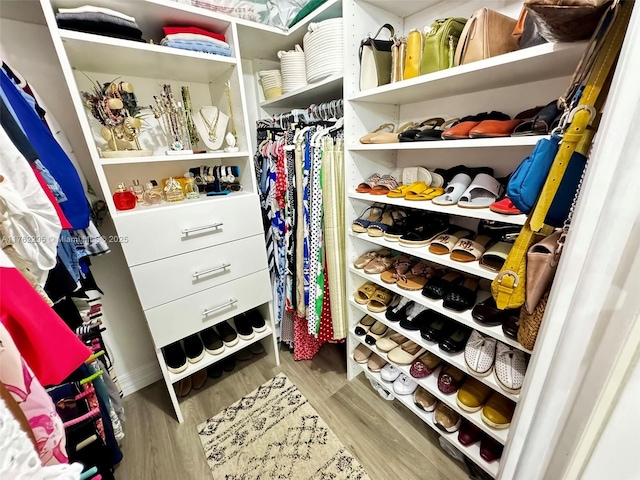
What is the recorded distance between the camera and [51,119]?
95 cm

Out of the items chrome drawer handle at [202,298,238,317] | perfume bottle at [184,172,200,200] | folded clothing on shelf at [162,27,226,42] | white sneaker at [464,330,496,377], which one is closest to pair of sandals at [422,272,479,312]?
white sneaker at [464,330,496,377]

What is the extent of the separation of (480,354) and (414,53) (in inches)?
41.9

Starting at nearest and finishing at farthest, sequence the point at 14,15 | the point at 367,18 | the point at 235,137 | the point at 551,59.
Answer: the point at 551,59, the point at 14,15, the point at 367,18, the point at 235,137

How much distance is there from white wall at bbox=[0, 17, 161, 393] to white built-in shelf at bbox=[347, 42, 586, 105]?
1211 millimetres

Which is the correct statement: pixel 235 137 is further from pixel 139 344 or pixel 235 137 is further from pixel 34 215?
pixel 139 344

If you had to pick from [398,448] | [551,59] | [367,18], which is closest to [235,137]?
[367,18]

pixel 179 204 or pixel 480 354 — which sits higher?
pixel 179 204

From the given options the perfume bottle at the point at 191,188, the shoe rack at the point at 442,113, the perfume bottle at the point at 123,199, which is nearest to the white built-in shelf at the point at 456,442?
the shoe rack at the point at 442,113

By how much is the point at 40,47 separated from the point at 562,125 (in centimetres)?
176

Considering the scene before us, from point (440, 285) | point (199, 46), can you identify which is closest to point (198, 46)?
point (199, 46)

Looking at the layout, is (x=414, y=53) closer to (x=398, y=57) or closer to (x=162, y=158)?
(x=398, y=57)

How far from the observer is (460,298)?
0.94 m

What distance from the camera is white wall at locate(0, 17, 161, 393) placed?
39.4 inches

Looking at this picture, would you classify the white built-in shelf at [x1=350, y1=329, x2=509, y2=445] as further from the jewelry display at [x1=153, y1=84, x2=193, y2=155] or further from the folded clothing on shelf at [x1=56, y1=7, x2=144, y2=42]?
the folded clothing on shelf at [x1=56, y1=7, x2=144, y2=42]
